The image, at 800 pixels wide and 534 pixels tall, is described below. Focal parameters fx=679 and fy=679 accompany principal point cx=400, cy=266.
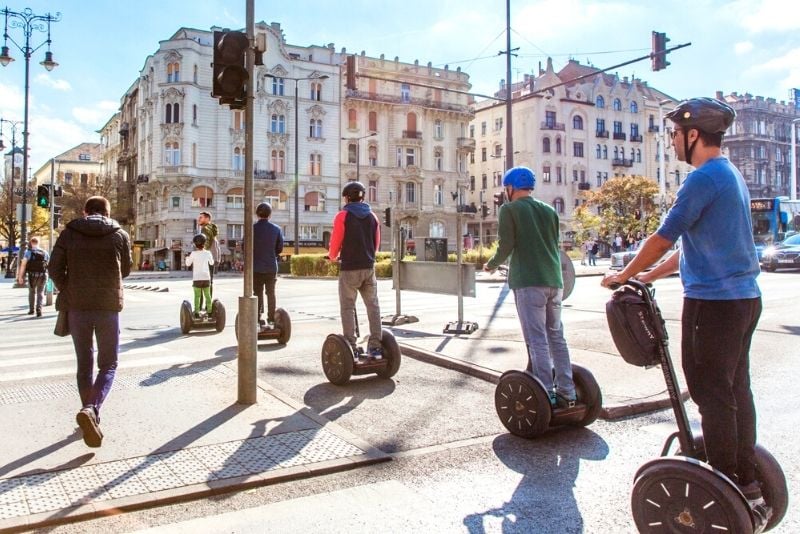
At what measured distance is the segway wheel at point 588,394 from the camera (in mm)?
4922

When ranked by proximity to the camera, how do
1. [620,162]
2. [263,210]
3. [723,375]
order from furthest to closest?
[620,162] → [263,210] → [723,375]

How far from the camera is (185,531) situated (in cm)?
336

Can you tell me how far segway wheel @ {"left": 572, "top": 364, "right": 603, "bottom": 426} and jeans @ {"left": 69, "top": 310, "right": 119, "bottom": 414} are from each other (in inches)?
131

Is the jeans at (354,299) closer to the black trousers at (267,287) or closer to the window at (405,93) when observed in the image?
the black trousers at (267,287)

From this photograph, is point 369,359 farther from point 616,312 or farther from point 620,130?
point 620,130

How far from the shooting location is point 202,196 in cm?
5459

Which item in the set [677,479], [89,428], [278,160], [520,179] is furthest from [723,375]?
[278,160]

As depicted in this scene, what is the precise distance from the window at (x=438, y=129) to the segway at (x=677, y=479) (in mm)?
61881

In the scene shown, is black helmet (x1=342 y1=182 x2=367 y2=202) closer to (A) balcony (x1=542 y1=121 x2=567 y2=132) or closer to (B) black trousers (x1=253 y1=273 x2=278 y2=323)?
(B) black trousers (x1=253 y1=273 x2=278 y2=323)

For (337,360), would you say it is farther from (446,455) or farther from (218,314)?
(218,314)

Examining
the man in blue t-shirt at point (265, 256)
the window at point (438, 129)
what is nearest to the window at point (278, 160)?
the window at point (438, 129)

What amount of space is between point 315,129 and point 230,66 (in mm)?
54208

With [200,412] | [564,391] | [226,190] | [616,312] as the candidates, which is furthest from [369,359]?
[226,190]

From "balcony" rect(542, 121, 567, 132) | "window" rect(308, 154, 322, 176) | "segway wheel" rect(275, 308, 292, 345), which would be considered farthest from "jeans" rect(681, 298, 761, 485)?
"balcony" rect(542, 121, 567, 132)
